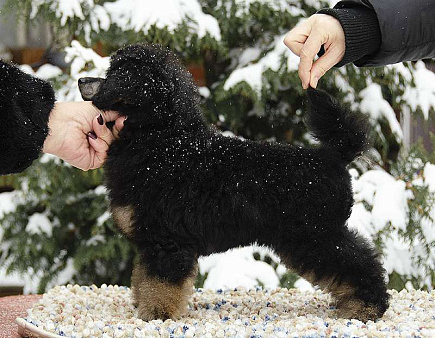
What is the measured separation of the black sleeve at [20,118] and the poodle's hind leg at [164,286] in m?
0.68

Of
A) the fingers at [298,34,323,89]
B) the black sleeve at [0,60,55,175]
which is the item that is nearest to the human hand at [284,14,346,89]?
the fingers at [298,34,323,89]

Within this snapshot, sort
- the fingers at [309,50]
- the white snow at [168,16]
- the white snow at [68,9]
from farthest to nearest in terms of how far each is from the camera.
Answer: the white snow at [68,9] < the white snow at [168,16] < the fingers at [309,50]

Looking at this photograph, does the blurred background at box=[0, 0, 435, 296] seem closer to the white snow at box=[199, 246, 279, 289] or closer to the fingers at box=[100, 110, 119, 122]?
the white snow at box=[199, 246, 279, 289]

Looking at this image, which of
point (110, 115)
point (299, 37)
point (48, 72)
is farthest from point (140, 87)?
point (48, 72)

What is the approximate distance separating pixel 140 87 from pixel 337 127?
0.86m

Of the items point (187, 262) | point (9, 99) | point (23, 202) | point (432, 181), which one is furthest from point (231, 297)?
point (23, 202)

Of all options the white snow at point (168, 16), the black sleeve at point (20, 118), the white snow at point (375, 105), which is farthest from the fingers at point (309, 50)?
the white snow at point (375, 105)

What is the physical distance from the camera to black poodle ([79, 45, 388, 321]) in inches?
95.1

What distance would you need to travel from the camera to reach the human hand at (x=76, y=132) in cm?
270

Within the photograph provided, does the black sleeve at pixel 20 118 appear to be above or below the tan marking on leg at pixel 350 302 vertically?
above

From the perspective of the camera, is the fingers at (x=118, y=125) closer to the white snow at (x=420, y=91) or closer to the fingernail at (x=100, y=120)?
the fingernail at (x=100, y=120)

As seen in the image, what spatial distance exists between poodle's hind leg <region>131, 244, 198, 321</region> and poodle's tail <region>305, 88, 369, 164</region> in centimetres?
78

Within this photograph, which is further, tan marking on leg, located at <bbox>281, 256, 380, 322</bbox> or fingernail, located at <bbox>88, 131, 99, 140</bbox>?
fingernail, located at <bbox>88, 131, 99, 140</bbox>

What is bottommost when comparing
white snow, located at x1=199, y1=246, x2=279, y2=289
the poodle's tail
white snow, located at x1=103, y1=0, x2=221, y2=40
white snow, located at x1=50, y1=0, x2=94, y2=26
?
white snow, located at x1=199, y1=246, x2=279, y2=289
